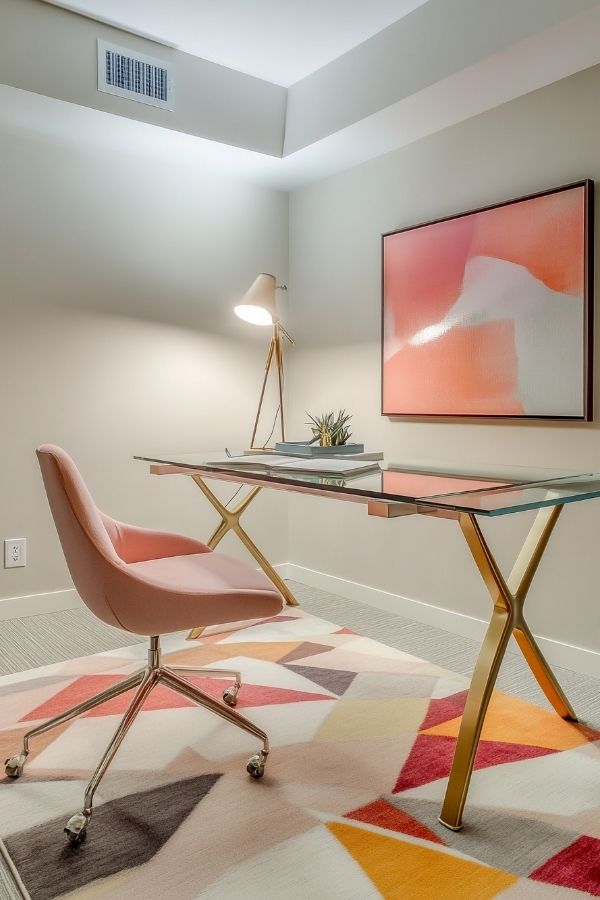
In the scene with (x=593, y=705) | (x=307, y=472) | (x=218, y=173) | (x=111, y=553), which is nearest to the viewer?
(x=111, y=553)

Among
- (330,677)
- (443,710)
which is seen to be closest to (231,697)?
(330,677)

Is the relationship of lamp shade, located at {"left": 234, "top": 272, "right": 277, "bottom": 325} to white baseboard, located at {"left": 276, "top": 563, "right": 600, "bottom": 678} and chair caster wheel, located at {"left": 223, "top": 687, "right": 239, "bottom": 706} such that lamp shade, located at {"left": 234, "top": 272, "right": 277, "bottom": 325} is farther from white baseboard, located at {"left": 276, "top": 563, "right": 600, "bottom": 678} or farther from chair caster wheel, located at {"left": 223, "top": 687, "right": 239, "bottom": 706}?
chair caster wheel, located at {"left": 223, "top": 687, "right": 239, "bottom": 706}

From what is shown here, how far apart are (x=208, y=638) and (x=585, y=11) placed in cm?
251

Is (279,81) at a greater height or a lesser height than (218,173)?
greater

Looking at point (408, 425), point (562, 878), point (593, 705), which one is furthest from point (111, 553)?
point (408, 425)

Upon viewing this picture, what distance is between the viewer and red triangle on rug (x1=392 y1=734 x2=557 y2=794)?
1.82 m

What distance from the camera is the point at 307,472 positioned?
78.4 inches

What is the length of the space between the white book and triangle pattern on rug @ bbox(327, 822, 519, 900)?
88 cm

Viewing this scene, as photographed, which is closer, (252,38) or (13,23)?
(13,23)

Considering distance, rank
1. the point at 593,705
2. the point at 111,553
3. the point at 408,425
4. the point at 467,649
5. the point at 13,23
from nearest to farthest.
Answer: the point at 111,553
the point at 593,705
the point at 13,23
the point at 467,649
the point at 408,425

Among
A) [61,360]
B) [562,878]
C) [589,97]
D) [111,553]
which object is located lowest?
[562,878]

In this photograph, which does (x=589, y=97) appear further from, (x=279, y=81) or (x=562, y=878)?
(x=562, y=878)

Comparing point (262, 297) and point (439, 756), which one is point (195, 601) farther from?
point (262, 297)

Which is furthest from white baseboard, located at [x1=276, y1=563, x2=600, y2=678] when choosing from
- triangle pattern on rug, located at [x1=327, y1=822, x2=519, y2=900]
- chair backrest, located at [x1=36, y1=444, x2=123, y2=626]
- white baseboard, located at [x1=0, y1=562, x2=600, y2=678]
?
chair backrest, located at [x1=36, y1=444, x2=123, y2=626]
